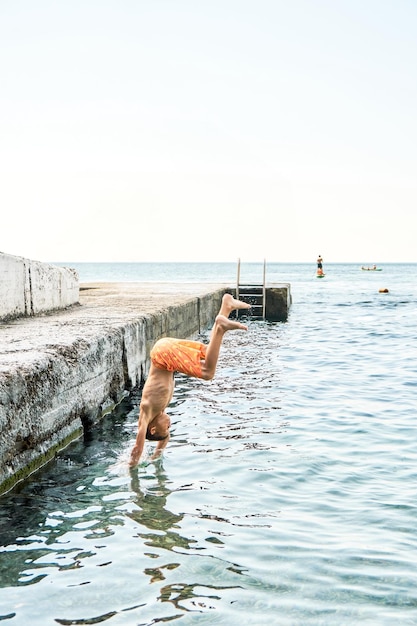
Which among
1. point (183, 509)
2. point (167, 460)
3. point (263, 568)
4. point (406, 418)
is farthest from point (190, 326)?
point (263, 568)

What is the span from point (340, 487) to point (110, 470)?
1.74 meters

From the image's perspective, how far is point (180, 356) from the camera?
5090 mm

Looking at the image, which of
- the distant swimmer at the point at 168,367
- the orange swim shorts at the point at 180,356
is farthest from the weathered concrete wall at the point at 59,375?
the orange swim shorts at the point at 180,356

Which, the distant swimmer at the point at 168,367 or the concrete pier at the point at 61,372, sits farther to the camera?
the distant swimmer at the point at 168,367

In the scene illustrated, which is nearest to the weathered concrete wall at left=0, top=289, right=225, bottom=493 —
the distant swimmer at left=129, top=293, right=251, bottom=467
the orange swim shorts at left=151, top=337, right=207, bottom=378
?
the distant swimmer at left=129, top=293, right=251, bottom=467

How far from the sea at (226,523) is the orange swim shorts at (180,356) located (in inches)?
32.6

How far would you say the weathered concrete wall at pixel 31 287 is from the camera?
769cm

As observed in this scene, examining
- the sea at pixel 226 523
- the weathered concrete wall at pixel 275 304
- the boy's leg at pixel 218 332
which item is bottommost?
the sea at pixel 226 523

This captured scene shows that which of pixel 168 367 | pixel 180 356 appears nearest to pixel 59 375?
pixel 168 367

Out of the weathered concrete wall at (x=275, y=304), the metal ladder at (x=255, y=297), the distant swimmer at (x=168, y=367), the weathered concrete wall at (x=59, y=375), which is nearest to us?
the weathered concrete wall at (x=59, y=375)

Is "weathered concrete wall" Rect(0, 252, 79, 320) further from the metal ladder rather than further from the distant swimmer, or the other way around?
the metal ladder

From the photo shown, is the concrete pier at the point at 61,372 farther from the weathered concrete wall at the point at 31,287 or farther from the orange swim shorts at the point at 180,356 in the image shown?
the orange swim shorts at the point at 180,356

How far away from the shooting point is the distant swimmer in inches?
198

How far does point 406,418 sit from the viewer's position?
7.36m
